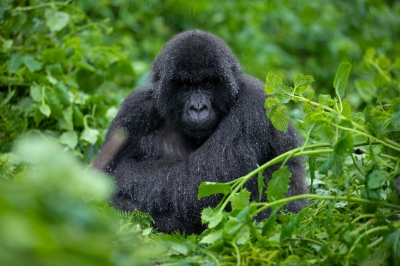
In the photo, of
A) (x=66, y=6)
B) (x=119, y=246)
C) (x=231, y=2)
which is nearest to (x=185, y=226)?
(x=119, y=246)

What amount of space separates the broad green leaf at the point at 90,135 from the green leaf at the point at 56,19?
1.08m

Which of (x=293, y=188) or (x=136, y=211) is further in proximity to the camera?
(x=293, y=188)

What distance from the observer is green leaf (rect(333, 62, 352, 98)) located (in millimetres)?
2715

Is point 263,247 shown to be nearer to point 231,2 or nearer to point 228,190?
point 228,190

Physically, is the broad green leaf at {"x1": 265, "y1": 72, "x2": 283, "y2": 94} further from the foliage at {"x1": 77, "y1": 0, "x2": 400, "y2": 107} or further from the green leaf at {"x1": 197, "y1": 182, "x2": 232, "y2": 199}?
the foliage at {"x1": 77, "y1": 0, "x2": 400, "y2": 107}

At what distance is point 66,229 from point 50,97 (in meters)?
4.06

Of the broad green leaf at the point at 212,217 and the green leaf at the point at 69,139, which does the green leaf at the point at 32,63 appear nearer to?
the green leaf at the point at 69,139

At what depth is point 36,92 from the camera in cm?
513

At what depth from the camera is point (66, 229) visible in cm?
119

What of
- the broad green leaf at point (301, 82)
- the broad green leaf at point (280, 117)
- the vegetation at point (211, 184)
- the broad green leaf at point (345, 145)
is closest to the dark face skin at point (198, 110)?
the vegetation at point (211, 184)

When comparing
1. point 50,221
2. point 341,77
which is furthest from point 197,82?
point 50,221

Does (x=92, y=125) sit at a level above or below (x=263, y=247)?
above

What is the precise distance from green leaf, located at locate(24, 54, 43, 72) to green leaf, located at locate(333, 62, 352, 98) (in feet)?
11.1

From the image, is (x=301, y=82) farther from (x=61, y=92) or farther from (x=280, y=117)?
(x=61, y=92)
